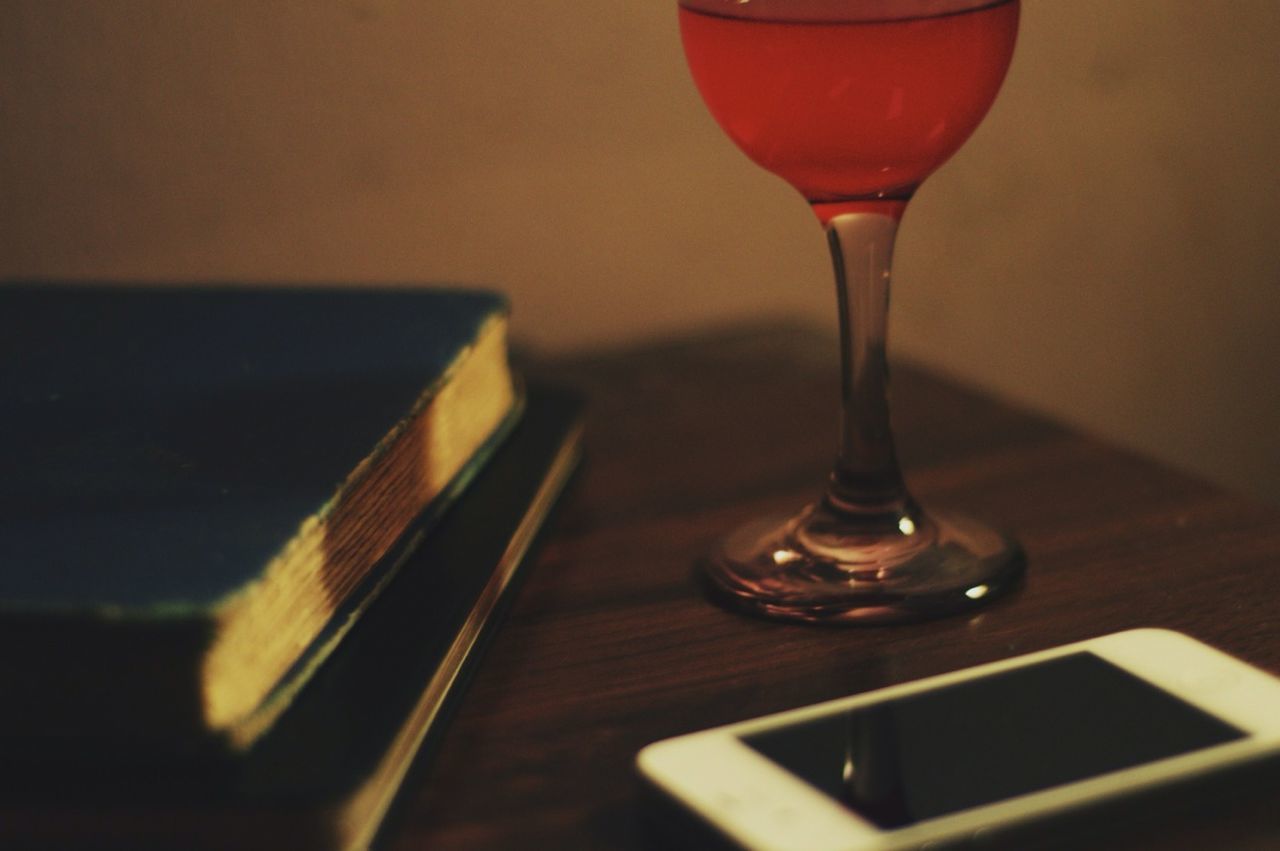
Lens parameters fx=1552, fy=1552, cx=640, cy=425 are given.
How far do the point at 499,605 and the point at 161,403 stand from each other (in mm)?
154

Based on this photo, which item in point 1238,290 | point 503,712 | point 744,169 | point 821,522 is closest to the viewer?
point 503,712

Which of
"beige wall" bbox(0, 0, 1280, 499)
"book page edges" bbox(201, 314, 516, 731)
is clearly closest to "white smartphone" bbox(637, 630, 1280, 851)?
"book page edges" bbox(201, 314, 516, 731)

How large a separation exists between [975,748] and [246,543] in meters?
0.21

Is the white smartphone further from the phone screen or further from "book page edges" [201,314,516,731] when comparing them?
"book page edges" [201,314,516,731]

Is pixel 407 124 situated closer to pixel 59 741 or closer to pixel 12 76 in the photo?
pixel 12 76

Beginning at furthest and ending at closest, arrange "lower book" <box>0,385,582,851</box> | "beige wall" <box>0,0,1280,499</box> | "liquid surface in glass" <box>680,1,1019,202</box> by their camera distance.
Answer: "beige wall" <box>0,0,1280,499</box>
"liquid surface in glass" <box>680,1,1019,202</box>
"lower book" <box>0,385,582,851</box>

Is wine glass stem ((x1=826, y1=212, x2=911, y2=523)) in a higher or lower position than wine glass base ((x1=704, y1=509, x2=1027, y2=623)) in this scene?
higher

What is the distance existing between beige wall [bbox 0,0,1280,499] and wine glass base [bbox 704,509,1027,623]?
1.44ft

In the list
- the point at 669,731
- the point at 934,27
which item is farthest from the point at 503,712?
the point at 934,27

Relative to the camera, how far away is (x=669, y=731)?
0.48 meters

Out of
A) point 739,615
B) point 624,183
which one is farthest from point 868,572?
point 624,183

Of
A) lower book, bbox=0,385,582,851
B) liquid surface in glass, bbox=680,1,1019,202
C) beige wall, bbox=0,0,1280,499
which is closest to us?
lower book, bbox=0,385,582,851

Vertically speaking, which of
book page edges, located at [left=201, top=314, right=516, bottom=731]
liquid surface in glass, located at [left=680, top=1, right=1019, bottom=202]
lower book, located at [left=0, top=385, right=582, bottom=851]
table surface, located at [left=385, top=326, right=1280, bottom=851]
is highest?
liquid surface in glass, located at [left=680, top=1, right=1019, bottom=202]

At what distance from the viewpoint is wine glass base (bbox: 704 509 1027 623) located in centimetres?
55
